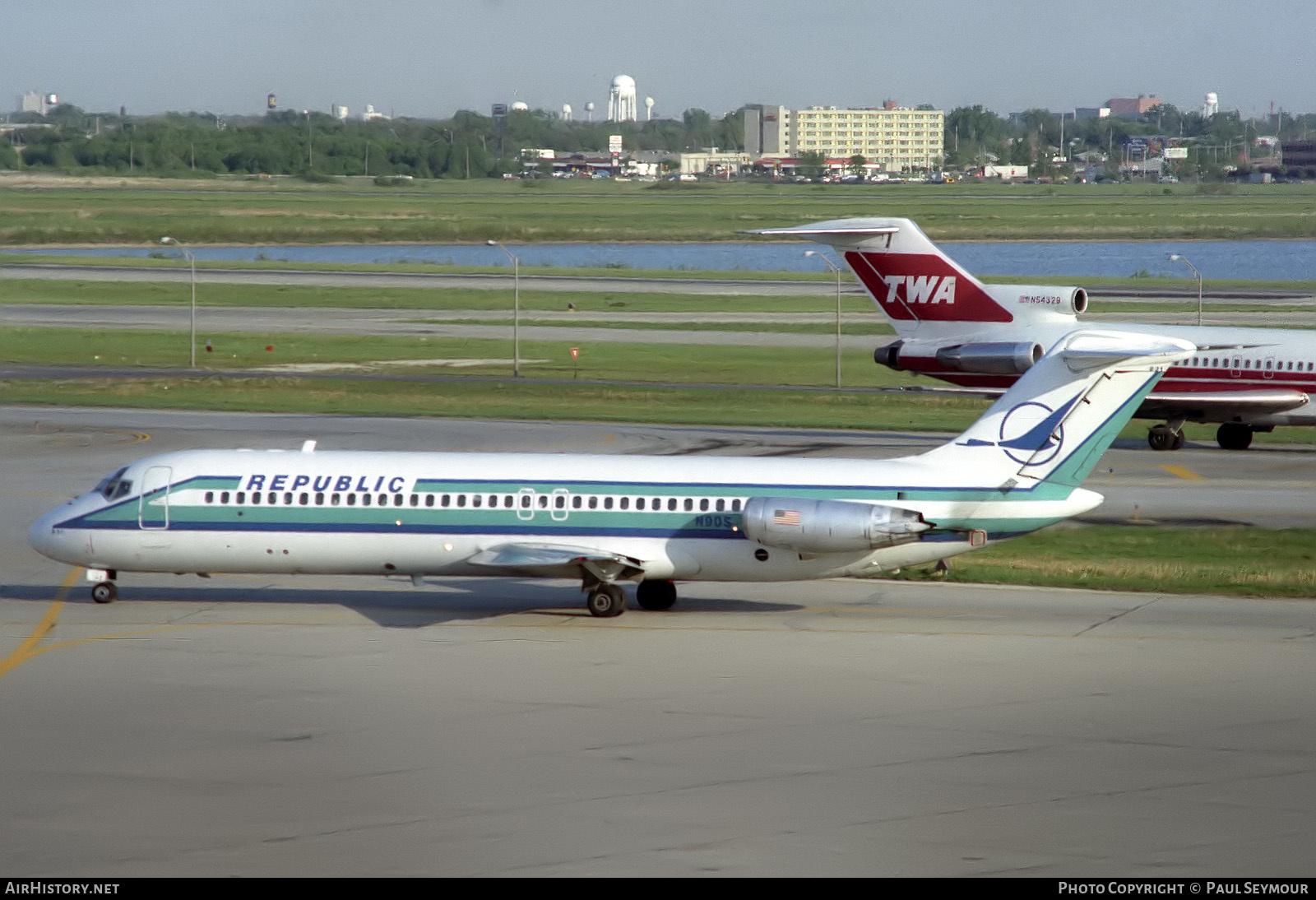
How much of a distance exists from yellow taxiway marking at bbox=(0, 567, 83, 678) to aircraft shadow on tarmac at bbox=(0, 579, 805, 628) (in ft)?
0.68

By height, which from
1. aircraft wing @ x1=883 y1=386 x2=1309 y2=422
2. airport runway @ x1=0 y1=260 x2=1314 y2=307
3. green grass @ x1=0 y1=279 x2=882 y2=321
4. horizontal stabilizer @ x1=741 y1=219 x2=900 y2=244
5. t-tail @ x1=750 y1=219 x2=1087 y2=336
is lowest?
aircraft wing @ x1=883 y1=386 x2=1309 y2=422

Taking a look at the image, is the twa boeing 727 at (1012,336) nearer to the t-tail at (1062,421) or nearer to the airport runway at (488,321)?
the t-tail at (1062,421)

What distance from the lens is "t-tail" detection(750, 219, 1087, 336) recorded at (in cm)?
5394

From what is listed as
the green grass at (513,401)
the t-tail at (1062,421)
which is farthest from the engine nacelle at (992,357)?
the t-tail at (1062,421)

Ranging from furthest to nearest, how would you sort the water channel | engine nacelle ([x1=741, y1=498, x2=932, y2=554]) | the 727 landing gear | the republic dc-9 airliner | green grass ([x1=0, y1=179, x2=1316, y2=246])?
1. green grass ([x1=0, y1=179, x2=1316, y2=246])
2. the water channel
3. the 727 landing gear
4. the republic dc-9 airliner
5. engine nacelle ([x1=741, y1=498, x2=932, y2=554])

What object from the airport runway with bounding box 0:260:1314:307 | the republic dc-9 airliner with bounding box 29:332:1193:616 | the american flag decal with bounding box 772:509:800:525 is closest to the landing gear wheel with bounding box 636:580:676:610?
the republic dc-9 airliner with bounding box 29:332:1193:616

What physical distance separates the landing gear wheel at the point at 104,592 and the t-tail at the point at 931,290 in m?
28.7

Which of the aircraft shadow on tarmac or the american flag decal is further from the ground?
the american flag decal

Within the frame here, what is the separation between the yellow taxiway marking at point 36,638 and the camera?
26250 millimetres

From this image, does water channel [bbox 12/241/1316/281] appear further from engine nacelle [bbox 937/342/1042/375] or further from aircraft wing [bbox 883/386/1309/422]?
engine nacelle [bbox 937/342/1042/375]

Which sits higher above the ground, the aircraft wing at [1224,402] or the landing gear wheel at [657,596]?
the aircraft wing at [1224,402]

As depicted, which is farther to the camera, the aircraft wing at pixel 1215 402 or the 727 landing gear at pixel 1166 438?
the 727 landing gear at pixel 1166 438

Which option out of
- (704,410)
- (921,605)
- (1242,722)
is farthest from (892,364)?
(1242,722)

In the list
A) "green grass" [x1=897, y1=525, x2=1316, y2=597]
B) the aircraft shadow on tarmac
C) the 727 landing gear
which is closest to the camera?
the aircraft shadow on tarmac
